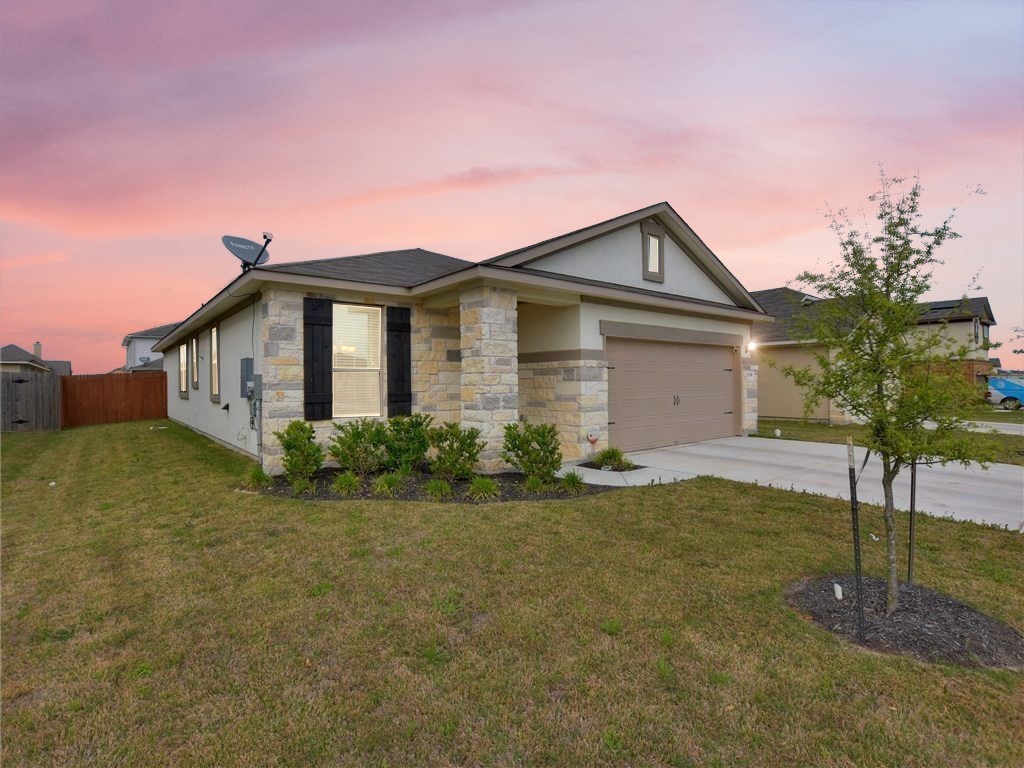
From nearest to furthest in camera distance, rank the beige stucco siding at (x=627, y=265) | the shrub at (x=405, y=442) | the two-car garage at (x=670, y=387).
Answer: the shrub at (x=405, y=442) → the beige stucco siding at (x=627, y=265) → the two-car garage at (x=670, y=387)

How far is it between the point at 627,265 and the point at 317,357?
625 cm

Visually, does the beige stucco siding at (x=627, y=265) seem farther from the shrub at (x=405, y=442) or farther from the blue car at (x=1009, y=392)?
the blue car at (x=1009, y=392)

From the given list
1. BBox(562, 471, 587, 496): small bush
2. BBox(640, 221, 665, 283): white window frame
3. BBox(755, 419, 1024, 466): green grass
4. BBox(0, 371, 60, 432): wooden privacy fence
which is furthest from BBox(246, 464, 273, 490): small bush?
BBox(0, 371, 60, 432): wooden privacy fence

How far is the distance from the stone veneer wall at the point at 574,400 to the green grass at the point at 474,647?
3.42 meters

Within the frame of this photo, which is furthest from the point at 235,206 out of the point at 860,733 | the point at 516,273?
the point at 860,733

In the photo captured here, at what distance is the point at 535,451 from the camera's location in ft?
24.3

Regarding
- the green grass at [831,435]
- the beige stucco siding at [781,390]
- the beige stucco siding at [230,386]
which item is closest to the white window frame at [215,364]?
the beige stucco siding at [230,386]

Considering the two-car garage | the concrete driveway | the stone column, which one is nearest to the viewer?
the concrete driveway

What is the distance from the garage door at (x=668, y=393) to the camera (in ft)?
32.7

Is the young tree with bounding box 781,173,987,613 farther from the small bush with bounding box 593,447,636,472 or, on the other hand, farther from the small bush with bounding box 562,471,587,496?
the small bush with bounding box 593,447,636,472

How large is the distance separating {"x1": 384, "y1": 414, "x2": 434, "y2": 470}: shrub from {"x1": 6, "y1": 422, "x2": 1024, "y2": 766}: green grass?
2042 mm

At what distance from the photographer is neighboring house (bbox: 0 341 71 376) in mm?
18908

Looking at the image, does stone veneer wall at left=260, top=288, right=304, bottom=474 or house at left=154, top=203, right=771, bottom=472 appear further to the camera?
house at left=154, top=203, right=771, bottom=472

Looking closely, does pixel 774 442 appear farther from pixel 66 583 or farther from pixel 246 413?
pixel 66 583
